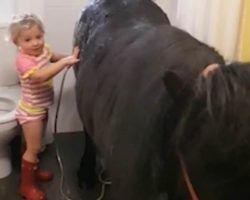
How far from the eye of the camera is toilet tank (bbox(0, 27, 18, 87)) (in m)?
2.39

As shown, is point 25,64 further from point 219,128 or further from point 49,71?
point 219,128

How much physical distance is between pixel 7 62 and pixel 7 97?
0.18 metres

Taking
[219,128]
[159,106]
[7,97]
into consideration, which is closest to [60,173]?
[7,97]

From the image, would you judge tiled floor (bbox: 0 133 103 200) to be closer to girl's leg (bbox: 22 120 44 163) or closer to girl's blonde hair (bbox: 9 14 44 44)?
girl's leg (bbox: 22 120 44 163)

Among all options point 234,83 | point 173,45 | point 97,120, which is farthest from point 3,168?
point 234,83

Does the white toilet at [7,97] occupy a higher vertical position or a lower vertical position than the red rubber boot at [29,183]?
higher

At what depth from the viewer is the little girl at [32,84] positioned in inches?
83.4

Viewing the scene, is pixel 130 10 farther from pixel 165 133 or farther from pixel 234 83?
pixel 234 83

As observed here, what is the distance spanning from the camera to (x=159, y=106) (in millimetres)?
1240

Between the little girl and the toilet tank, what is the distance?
22 centimetres

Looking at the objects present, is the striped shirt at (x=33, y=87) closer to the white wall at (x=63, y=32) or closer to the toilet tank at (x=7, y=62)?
the toilet tank at (x=7, y=62)

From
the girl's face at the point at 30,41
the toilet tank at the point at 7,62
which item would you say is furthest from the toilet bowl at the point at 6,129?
the girl's face at the point at 30,41

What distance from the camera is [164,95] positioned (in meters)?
1.25

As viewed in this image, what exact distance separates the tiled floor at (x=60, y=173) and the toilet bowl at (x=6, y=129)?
0.18 feet
